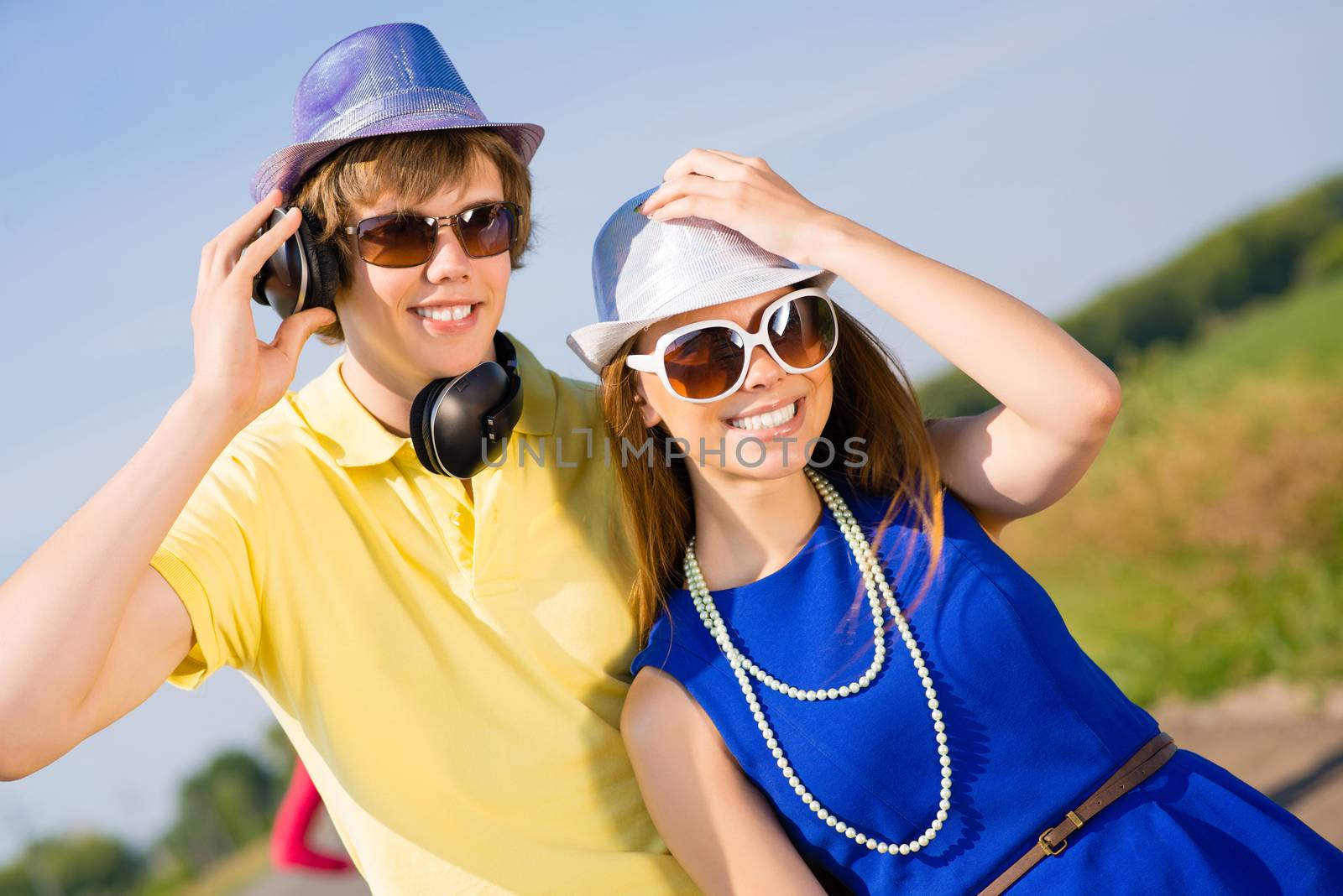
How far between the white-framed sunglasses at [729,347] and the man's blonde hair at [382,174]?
0.63 metres

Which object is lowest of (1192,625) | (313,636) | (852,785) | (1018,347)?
(1192,625)

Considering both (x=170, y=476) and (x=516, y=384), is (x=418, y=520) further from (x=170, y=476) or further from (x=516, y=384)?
(x=170, y=476)

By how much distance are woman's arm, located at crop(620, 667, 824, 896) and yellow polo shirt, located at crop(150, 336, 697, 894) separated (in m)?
0.17

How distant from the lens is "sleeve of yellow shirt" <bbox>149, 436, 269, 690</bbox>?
2312mm

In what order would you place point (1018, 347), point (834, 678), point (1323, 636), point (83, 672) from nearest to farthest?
1. point (83, 672)
2. point (1018, 347)
3. point (834, 678)
4. point (1323, 636)

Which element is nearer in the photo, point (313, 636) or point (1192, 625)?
point (313, 636)

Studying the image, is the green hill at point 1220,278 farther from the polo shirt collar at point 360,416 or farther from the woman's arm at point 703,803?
the woman's arm at point 703,803

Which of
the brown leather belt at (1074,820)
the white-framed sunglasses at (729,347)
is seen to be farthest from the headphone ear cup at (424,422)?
the brown leather belt at (1074,820)

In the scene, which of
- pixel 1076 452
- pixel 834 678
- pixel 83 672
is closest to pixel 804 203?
pixel 1076 452

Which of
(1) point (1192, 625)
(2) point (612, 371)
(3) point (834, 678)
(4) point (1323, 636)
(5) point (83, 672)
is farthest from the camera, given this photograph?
(1) point (1192, 625)

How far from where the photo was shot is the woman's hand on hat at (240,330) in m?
2.29

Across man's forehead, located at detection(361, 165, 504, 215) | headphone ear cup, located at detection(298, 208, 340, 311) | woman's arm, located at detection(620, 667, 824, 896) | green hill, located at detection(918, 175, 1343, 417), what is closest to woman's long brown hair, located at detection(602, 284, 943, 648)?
woman's arm, located at detection(620, 667, 824, 896)

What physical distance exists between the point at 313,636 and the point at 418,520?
13.8 inches

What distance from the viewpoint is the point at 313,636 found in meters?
2.52
